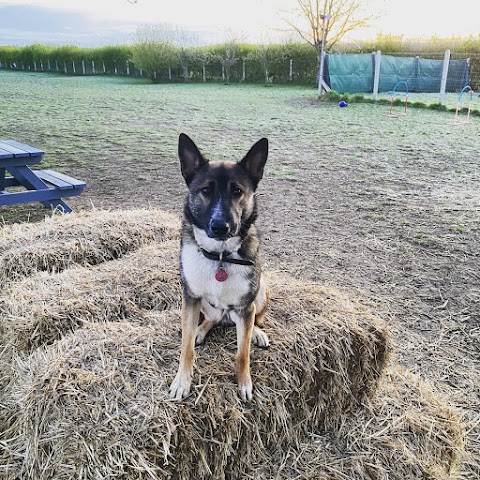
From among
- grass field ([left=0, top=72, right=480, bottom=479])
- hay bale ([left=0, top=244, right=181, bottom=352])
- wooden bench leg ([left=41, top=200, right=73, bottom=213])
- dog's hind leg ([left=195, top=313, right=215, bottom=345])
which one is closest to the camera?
dog's hind leg ([left=195, top=313, right=215, bottom=345])

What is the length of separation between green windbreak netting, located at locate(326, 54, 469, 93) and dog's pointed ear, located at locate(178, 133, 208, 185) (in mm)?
21442

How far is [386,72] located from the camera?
22.6 metres

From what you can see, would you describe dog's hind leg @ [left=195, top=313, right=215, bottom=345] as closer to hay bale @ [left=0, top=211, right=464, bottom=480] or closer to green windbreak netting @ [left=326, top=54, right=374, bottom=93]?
hay bale @ [left=0, top=211, right=464, bottom=480]

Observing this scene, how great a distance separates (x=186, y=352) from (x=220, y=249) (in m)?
0.57

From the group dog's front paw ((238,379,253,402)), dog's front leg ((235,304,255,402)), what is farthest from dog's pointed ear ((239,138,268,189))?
dog's front paw ((238,379,253,402))

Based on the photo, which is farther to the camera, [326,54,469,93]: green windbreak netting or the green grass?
[326,54,469,93]: green windbreak netting

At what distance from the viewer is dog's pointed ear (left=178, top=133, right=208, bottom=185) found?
246cm

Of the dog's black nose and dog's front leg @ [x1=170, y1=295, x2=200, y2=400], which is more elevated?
the dog's black nose

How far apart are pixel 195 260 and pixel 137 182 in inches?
231

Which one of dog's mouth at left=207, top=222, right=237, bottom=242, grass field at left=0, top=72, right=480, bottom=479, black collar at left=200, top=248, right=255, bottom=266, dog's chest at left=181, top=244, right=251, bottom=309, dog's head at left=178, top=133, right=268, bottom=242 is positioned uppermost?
dog's head at left=178, top=133, right=268, bottom=242

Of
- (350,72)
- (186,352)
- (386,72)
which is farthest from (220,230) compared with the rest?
(386,72)

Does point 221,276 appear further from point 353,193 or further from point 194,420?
point 353,193

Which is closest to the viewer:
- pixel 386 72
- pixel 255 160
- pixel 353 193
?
pixel 255 160

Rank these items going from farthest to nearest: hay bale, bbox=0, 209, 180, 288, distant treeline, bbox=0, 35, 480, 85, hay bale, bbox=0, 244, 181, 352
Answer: distant treeline, bbox=0, 35, 480, 85
hay bale, bbox=0, 209, 180, 288
hay bale, bbox=0, 244, 181, 352
